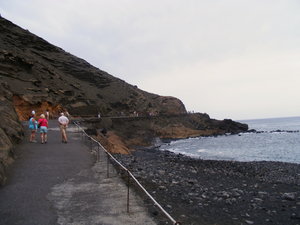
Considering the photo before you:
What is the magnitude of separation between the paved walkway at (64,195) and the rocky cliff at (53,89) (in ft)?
5.31

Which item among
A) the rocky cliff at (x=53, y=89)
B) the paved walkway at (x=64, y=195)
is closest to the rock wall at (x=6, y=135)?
the rocky cliff at (x=53, y=89)

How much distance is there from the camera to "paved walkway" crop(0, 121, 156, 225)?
245 inches

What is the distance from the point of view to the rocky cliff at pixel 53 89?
31.5m

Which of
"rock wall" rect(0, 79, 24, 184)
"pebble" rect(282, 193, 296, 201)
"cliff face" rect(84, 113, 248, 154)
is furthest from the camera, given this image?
"cliff face" rect(84, 113, 248, 154)

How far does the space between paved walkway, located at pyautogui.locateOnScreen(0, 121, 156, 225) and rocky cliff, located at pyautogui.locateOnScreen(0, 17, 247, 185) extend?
162 cm

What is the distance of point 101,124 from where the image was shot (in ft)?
128

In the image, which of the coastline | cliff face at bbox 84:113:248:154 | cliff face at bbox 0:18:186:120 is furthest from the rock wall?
cliff face at bbox 0:18:186:120

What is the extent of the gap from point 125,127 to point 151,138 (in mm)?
6563

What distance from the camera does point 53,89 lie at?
4138 cm

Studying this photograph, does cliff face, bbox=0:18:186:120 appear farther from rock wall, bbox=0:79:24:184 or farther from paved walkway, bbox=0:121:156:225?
paved walkway, bbox=0:121:156:225

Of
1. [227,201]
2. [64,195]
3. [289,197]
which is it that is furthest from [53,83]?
[289,197]

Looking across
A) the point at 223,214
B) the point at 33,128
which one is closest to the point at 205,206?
the point at 223,214

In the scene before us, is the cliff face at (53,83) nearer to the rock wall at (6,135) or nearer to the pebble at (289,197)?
the rock wall at (6,135)

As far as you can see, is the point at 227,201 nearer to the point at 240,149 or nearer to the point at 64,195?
the point at 64,195
